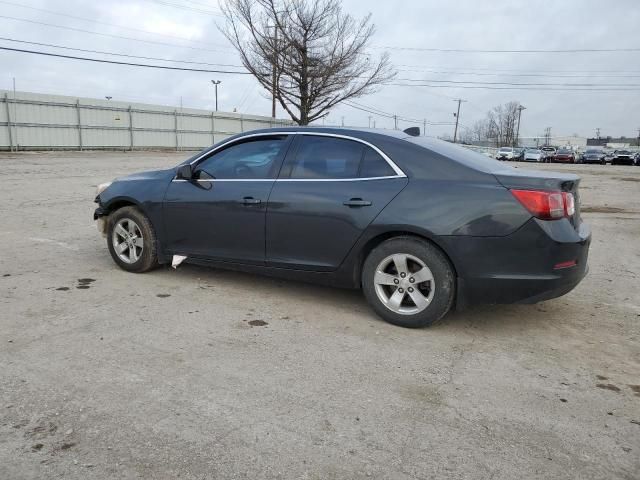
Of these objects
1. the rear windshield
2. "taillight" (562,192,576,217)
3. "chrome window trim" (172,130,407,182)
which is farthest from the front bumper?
"taillight" (562,192,576,217)

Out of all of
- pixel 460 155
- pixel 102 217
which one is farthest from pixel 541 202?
pixel 102 217

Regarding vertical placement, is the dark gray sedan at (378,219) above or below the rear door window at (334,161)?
below

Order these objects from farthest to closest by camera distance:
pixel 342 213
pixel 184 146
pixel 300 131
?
pixel 184 146, pixel 300 131, pixel 342 213

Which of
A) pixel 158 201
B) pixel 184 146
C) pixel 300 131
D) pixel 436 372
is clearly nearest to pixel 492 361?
pixel 436 372

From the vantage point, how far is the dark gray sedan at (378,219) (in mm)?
3947

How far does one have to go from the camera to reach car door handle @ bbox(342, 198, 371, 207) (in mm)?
4321

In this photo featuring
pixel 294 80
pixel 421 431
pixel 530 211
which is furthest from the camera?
pixel 294 80

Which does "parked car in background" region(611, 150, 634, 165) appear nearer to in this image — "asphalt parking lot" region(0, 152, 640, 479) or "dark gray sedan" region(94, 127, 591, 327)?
"asphalt parking lot" region(0, 152, 640, 479)

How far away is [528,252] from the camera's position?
3904 millimetres

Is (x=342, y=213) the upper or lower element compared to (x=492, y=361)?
upper

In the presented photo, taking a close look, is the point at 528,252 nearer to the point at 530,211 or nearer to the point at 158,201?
the point at 530,211

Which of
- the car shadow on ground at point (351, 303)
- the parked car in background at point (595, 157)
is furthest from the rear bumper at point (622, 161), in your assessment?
the car shadow on ground at point (351, 303)

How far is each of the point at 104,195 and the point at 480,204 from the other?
12.8 ft

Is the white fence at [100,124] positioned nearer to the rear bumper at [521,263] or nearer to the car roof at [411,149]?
the car roof at [411,149]
